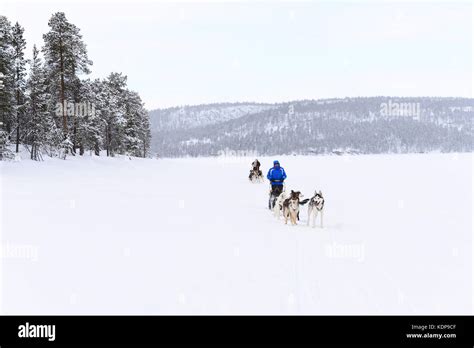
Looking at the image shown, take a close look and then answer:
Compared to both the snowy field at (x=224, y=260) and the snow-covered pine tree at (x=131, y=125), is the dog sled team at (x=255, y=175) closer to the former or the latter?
the snowy field at (x=224, y=260)

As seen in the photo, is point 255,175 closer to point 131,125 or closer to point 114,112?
point 114,112

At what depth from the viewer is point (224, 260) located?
7336mm

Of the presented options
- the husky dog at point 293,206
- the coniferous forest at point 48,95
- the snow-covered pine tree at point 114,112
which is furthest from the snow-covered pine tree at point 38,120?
the husky dog at point 293,206

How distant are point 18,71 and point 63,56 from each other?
3397 millimetres

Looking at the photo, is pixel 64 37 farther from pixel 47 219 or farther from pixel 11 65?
pixel 47 219

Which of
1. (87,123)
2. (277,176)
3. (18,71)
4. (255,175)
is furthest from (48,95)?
(277,176)

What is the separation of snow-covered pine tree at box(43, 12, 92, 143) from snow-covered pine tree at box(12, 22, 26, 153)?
2.02 meters

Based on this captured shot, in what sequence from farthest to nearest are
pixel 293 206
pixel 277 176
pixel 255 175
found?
pixel 255 175
pixel 277 176
pixel 293 206

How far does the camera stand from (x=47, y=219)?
33.9 feet

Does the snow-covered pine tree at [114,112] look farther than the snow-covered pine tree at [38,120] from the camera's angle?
Yes

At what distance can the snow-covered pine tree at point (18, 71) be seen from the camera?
1158 inches

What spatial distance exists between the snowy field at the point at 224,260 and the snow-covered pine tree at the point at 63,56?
19855mm
